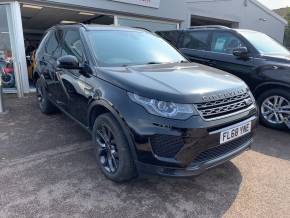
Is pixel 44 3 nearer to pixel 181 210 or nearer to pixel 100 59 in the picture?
pixel 100 59

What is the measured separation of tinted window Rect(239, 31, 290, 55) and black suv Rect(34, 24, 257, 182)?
216 centimetres

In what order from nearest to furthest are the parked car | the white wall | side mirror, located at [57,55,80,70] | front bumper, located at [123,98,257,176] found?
front bumper, located at [123,98,257,176] < side mirror, located at [57,55,80,70] < the parked car < the white wall

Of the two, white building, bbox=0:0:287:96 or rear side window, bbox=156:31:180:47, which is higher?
white building, bbox=0:0:287:96

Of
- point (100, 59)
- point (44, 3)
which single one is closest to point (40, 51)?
point (100, 59)

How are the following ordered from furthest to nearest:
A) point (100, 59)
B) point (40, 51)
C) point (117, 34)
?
point (40, 51) → point (117, 34) → point (100, 59)

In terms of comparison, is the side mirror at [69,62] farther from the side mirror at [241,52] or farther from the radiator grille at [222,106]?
the side mirror at [241,52]

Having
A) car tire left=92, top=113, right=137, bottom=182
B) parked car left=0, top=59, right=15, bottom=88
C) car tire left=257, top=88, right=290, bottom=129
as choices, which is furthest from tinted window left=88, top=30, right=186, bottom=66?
parked car left=0, top=59, right=15, bottom=88

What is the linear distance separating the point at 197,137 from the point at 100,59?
62.2 inches

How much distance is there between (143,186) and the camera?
2.98 m

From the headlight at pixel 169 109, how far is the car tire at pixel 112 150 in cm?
44

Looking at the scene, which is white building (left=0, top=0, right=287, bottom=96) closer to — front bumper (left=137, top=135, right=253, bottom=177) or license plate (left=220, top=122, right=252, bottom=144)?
front bumper (left=137, top=135, right=253, bottom=177)

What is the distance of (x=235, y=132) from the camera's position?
9.00ft

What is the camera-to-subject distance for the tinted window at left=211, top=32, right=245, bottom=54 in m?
5.40

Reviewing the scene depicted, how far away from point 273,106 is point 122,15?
21.7ft
